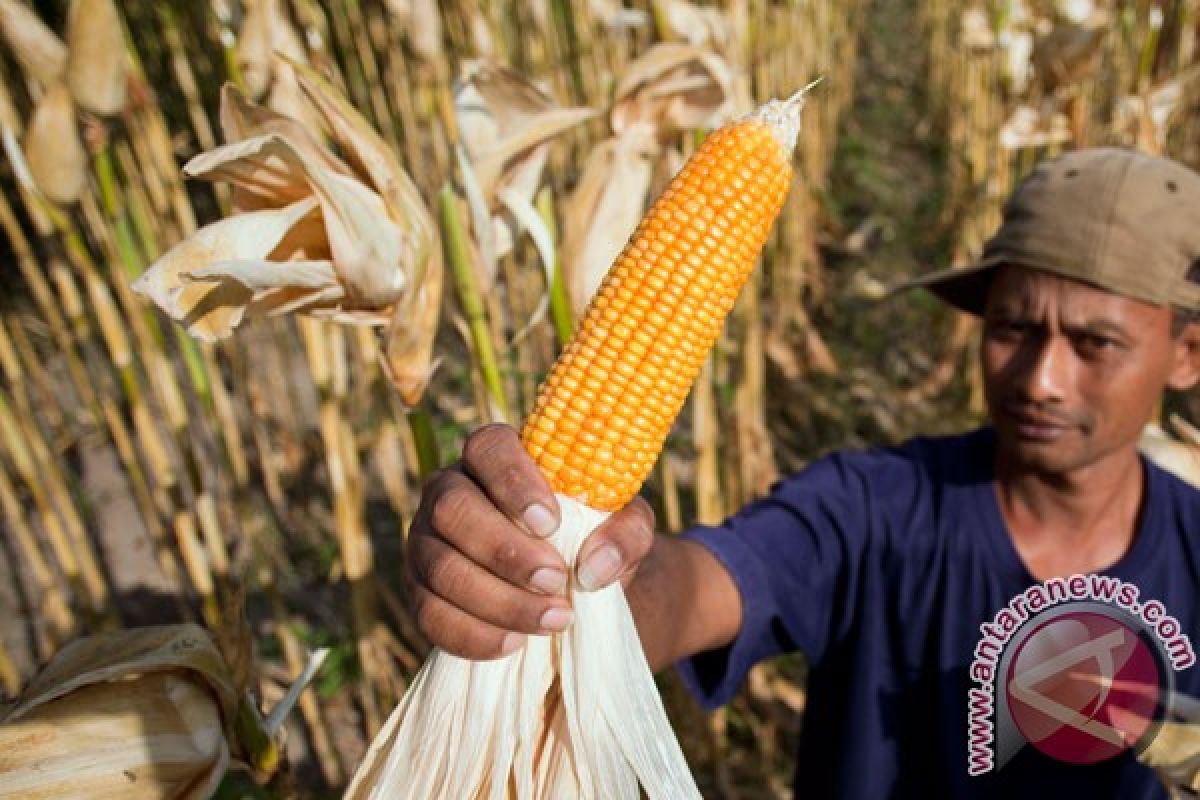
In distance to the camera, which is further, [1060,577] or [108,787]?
[1060,577]

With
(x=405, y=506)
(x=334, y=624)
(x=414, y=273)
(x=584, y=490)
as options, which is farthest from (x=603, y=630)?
(x=334, y=624)

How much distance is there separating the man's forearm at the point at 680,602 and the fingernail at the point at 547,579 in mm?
360

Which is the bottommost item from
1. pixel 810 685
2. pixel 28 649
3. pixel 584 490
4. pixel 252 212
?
pixel 28 649

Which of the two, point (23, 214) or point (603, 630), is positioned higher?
point (23, 214)

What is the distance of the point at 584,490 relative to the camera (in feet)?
2.29

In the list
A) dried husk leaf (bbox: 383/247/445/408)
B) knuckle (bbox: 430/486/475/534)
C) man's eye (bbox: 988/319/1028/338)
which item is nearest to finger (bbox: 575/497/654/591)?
knuckle (bbox: 430/486/475/534)

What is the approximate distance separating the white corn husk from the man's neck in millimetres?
792

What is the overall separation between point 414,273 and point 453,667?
1.33 feet

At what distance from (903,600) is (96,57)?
1.36 m

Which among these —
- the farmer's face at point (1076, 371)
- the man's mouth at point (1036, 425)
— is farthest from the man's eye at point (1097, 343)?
the man's mouth at point (1036, 425)

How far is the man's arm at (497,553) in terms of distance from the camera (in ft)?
2.12

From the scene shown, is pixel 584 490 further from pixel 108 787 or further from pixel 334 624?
pixel 334 624

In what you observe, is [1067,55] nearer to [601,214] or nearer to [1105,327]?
[1105,327]

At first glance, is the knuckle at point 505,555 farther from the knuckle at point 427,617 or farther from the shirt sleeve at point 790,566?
the shirt sleeve at point 790,566
